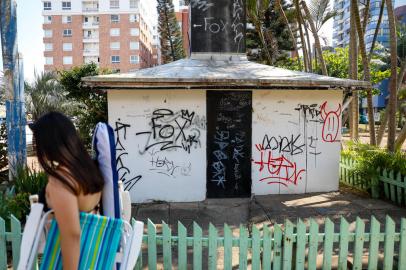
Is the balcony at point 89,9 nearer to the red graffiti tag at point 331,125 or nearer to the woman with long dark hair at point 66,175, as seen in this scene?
the red graffiti tag at point 331,125

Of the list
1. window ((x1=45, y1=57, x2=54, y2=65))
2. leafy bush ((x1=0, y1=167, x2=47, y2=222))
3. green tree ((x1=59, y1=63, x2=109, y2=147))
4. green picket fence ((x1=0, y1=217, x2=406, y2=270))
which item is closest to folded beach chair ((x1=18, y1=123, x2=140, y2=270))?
green picket fence ((x1=0, y1=217, x2=406, y2=270))

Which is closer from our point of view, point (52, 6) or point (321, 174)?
point (321, 174)

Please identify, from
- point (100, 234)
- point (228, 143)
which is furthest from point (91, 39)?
point (100, 234)

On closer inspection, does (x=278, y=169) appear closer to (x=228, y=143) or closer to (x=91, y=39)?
(x=228, y=143)

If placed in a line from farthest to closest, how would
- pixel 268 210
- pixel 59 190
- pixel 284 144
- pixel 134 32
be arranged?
1. pixel 134 32
2. pixel 284 144
3. pixel 268 210
4. pixel 59 190

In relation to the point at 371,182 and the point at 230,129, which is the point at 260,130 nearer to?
the point at 230,129

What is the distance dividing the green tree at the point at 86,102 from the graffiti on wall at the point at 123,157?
11.7ft

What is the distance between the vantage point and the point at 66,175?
2.05 metres

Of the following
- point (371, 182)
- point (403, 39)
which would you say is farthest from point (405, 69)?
point (403, 39)

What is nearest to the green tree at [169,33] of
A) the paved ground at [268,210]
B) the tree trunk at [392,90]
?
the tree trunk at [392,90]

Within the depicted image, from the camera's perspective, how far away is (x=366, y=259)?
4531 mm

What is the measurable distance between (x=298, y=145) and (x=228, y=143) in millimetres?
1564

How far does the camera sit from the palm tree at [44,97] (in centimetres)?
1689

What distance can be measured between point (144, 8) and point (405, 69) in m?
70.3
